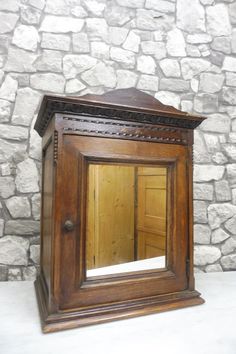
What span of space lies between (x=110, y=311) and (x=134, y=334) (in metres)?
0.10

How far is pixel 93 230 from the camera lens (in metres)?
0.89

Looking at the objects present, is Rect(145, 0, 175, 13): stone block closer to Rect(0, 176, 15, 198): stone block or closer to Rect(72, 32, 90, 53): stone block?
Rect(72, 32, 90, 53): stone block

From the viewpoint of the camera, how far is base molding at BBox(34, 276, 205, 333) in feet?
2.63

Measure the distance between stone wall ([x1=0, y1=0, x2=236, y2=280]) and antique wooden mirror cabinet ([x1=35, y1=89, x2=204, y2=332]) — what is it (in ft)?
1.04

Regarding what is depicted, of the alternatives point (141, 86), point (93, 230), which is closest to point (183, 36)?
point (141, 86)

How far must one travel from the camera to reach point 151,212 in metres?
0.97

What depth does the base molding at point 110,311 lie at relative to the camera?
2.63 feet

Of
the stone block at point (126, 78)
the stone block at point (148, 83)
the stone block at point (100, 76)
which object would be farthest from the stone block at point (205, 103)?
the stone block at point (100, 76)

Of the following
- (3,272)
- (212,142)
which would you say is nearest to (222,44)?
(212,142)

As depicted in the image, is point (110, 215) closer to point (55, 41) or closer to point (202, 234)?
point (202, 234)

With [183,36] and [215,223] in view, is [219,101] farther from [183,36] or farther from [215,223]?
[215,223]

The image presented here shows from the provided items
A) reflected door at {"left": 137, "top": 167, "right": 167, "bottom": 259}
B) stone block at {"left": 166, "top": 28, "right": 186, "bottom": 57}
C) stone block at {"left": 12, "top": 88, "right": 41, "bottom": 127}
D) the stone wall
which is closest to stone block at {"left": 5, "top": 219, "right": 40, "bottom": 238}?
the stone wall

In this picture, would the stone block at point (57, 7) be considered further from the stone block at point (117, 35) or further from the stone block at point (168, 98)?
the stone block at point (168, 98)

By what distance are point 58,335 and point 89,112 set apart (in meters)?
0.64
